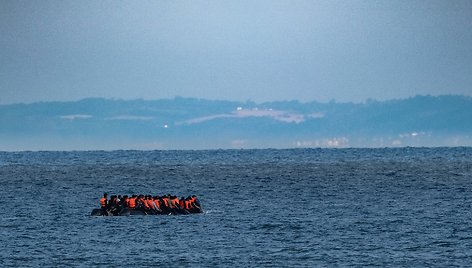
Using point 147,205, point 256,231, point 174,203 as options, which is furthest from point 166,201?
point 256,231

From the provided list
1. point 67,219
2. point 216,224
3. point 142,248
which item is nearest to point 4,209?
point 67,219

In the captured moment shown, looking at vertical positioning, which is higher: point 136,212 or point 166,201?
point 166,201

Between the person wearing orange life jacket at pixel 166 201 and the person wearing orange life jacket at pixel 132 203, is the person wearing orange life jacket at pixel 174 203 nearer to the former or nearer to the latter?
the person wearing orange life jacket at pixel 166 201

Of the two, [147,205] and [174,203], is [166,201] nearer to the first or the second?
[174,203]

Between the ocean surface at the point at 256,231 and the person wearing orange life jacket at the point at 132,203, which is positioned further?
the person wearing orange life jacket at the point at 132,203

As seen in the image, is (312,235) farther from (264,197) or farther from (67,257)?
(264,197)

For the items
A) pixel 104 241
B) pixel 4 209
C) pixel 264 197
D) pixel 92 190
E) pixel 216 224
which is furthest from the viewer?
pixel 92 190

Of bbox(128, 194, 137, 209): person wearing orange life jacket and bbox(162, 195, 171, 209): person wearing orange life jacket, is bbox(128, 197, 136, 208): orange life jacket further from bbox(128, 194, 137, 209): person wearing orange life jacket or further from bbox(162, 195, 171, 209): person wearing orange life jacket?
bbox(162, 195, 171, 209): person wearing orange life jacket

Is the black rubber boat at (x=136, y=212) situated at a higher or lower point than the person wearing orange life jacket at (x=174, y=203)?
lower

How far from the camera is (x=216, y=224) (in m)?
85.1

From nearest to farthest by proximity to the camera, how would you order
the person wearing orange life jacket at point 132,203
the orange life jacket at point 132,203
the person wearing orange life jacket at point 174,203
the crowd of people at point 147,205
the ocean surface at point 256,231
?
1. the ocean surface at point 256,231
2. the crowd of people at point 147,205
3. the person wearing orange life jacket at point 132,203
4. the orange life jacket at point 132,203
5. the person wearing orange life jacket at point 174,203

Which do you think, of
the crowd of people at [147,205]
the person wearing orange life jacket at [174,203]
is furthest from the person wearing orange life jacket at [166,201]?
the person wearing orange life jacket at [174,203]

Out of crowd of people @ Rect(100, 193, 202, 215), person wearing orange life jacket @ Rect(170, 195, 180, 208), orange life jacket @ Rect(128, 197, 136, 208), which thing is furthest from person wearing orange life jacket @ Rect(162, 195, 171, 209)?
orange life jacket @ Rect(128, 197, 136, 208)

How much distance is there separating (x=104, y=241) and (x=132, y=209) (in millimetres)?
17403
